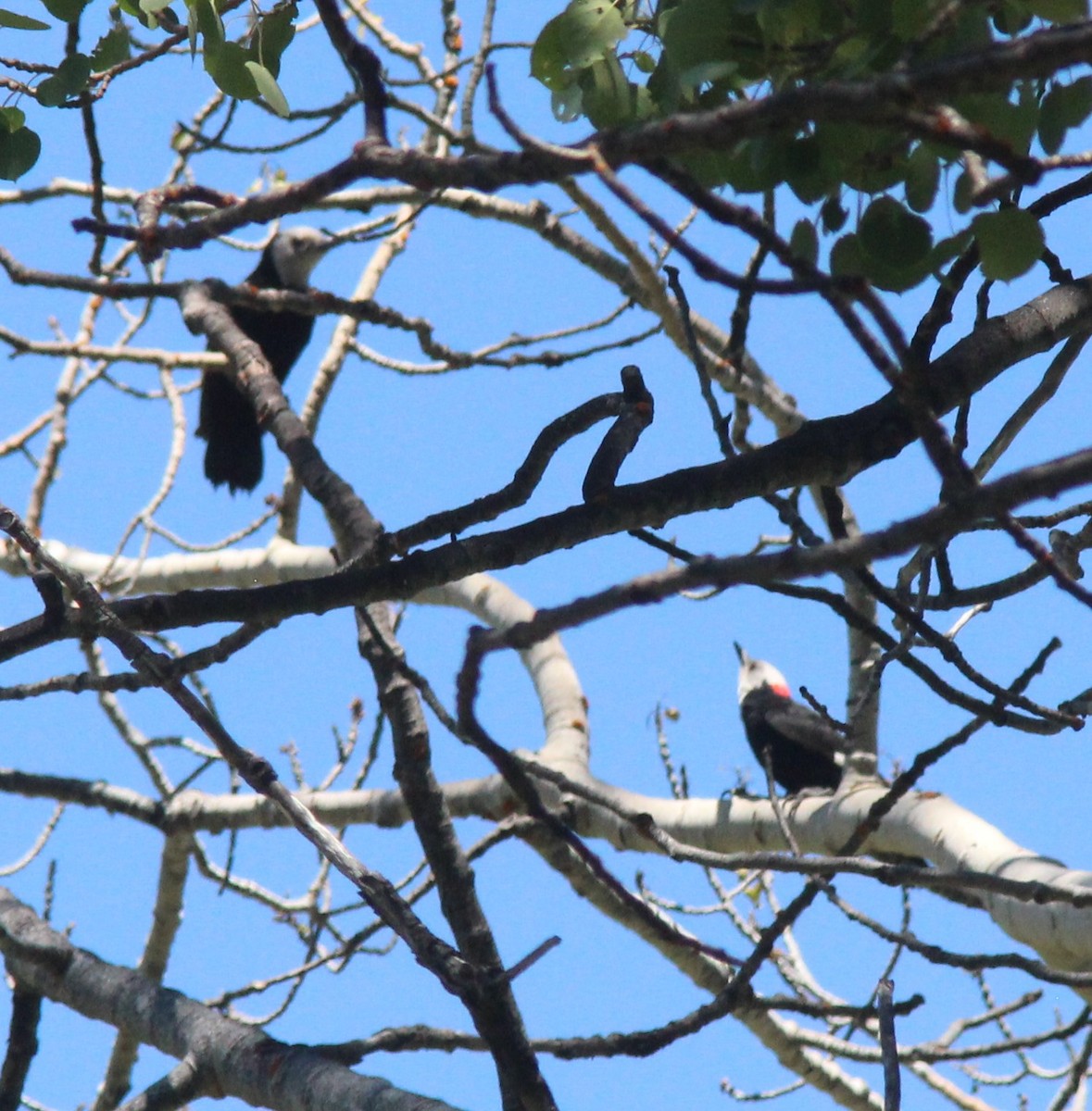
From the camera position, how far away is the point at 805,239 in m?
1.46

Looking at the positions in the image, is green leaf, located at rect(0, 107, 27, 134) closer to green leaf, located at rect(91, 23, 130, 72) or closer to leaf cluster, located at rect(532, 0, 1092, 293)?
green leaf, located at rect(91, 23, 130, 72)

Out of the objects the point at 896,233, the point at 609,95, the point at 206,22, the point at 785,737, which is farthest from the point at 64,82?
the point at 785,737

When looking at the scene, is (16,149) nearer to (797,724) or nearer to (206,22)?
(206,22)

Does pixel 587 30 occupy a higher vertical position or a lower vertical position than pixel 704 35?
higher

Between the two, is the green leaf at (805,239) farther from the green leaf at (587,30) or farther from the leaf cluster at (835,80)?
the green leaf at (587,30)

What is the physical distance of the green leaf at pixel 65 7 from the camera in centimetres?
161

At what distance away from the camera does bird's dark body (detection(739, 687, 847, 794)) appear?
7.34m

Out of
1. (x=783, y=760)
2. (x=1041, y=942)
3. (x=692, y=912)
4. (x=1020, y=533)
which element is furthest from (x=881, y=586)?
(x=783, y=760)

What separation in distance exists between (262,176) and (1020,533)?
5074 millimetres

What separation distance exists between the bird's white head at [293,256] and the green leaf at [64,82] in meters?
5.95

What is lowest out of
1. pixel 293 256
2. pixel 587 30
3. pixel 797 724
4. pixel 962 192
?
pixel 962 192

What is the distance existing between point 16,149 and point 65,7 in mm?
206

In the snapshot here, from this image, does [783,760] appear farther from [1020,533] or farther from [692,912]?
[1020,533]

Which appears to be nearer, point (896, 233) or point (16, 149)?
point (896, 233)
